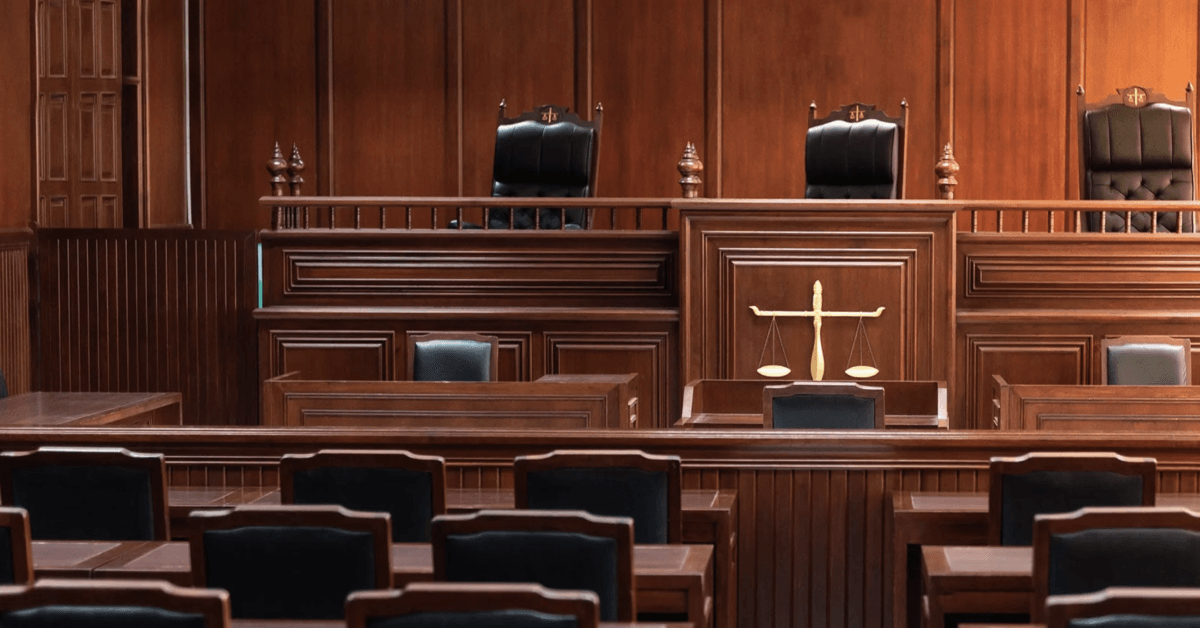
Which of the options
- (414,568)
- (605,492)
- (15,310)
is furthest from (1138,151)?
(15,310)

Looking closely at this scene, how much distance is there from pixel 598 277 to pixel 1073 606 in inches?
160

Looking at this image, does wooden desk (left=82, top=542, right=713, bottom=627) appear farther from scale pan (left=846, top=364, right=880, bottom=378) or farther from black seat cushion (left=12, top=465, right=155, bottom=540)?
scale pan (left=846, top=364, right=880, bottom=378)

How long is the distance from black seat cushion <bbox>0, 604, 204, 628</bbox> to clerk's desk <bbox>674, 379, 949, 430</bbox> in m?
2.89

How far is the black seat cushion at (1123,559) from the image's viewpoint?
2.17m

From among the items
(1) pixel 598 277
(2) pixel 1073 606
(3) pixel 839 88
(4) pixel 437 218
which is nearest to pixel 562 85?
(4) pixel 437 218

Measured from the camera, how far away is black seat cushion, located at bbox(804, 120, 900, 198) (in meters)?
5.90

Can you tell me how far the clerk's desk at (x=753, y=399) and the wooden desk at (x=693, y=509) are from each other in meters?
1.31

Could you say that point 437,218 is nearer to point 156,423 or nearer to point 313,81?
point 313,81

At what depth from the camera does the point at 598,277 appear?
18.4ft

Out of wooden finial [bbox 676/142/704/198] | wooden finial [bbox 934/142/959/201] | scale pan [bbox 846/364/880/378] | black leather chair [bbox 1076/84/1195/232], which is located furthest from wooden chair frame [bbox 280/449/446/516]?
black leather chair [bbox 1076/84/1195/232]

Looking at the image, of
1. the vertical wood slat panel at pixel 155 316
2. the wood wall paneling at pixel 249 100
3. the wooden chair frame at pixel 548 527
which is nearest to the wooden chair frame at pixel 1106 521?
the wooden chair frame at pixel 548 527

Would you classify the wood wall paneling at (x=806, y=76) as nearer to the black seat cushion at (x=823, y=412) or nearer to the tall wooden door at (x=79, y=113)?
the tall wooden door at (x=79, y=113)

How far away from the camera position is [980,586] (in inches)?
92.9

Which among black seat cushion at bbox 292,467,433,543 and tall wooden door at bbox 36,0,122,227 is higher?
tall wooden door at bbox 36,0,122,227
